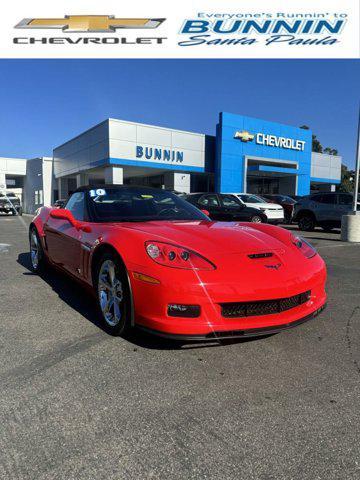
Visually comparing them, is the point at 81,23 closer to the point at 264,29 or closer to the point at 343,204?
the point at 264,29

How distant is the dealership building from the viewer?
2389 cm

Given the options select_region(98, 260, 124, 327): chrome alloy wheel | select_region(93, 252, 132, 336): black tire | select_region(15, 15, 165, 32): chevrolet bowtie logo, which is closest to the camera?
select_region(93, 252, 132, 336): black tire

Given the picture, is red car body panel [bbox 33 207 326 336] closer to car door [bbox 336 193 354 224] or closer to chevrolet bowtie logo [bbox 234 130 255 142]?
car door [bbox 336 193 354 224]

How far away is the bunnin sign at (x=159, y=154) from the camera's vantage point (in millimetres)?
23964

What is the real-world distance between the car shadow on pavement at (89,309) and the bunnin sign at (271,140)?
75.9 feet

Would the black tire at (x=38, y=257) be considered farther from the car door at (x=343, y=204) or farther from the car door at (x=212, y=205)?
the car door at (x=343, y=204)

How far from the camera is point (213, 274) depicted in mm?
2641

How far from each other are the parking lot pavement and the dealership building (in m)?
21.2

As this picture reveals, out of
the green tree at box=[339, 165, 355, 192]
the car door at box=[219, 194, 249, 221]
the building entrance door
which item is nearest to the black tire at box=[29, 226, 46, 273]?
the car door at box=[219, 194, 249, 221]

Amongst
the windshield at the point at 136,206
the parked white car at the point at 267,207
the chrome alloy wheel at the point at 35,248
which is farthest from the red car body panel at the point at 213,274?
→ the parked white car at the point at 267,207

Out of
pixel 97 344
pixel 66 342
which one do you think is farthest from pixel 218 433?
pixel 66 342

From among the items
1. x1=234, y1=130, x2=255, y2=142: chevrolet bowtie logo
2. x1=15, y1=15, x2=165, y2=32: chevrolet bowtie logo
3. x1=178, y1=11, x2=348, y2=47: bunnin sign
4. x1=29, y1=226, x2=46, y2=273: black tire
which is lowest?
x1=29, y1=226, x2=46, y2=273: black tire

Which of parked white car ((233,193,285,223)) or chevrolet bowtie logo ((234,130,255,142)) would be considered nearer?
parked white car ((233,193,285,223))

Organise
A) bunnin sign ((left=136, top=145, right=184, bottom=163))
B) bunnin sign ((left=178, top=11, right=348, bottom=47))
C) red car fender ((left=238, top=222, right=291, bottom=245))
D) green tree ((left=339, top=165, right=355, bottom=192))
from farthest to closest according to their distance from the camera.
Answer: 1. green tree ((left=339, top=165, right=355, bottom=192))
2. bunnin sign ((left=136, top=145, right=184, bottom=163))
3. bunnin sign ((left=178, top=11, right=348, bottom=47))
4. red car fender ((left=238, top=222, right=291, bottom=245))
